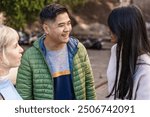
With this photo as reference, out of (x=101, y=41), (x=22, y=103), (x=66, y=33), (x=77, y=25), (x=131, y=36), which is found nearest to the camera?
(x=131, y=36)


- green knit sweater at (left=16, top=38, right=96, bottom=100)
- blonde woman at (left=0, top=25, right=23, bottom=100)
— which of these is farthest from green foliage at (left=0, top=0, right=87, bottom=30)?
blonde woman at (left=0, top=25, right=23, bottom=100)

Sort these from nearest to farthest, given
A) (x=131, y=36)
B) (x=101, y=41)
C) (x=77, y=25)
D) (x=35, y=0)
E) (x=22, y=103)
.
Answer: (x=131, y=36), (x=22, y=103), (x=35, y=0), (x=101, y=41), (x=77, y=25)

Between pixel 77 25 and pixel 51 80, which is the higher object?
pixel 51 80

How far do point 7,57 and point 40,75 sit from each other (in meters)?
0.52

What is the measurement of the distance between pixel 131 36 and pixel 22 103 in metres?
0.67

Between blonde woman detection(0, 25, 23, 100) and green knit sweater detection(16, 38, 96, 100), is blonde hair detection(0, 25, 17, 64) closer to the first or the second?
blonde woman detection(0, 25, 23, 100)

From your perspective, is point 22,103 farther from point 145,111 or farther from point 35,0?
point 35,0

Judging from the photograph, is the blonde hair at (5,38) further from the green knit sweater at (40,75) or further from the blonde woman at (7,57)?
the green knit sweater at (40,75)

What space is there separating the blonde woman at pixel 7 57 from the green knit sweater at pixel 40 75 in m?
0.47

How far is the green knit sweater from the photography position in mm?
2646

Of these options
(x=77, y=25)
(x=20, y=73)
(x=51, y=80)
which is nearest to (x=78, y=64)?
(x=51, y=80)

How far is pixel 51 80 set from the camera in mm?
2631

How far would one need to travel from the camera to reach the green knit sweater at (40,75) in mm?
2646

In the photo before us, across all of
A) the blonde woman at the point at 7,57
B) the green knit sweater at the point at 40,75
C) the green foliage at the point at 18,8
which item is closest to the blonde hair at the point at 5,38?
the blonde woman at the point at 7,57
